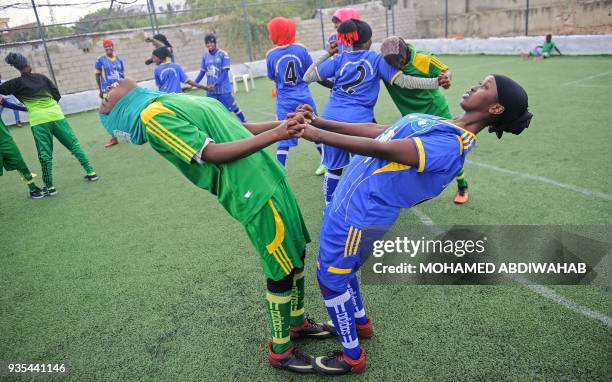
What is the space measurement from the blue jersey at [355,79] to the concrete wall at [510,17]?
→ 1880 centimetres

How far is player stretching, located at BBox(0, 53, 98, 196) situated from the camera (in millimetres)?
6445

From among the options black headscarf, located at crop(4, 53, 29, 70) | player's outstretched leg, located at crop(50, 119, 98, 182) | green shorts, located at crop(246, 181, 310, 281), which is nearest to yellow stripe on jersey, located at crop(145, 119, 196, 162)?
green shorts, located at crop(246, 181, 310, 281)

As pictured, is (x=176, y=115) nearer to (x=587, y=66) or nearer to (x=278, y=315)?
(x=278, y=315)

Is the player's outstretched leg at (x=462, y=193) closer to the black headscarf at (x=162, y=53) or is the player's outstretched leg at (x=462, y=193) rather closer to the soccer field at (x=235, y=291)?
the soccer field at (x=235, y=291)

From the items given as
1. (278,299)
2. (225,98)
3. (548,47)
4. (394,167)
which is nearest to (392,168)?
(394,167)

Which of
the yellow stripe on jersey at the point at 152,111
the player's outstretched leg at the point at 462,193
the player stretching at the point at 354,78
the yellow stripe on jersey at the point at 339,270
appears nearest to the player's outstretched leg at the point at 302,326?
the yellow stripe on jersey at the point at 339,270

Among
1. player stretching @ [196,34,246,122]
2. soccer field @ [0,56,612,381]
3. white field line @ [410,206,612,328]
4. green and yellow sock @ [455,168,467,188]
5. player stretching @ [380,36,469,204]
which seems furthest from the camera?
player stretching @ [196,34,246,122]

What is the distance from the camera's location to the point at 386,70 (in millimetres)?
4469

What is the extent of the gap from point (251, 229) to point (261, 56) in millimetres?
20858

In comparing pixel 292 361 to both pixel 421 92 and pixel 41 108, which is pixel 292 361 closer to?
pixel 421 92

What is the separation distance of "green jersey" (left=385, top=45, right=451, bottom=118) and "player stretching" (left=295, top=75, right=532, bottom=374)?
217 cm

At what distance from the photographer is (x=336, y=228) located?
239 centimetres

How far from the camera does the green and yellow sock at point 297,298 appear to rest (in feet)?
9.31

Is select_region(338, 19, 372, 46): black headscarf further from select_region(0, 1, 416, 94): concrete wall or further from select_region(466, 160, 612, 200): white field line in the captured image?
select_region(0, 1, 416, 94): concrete wall
